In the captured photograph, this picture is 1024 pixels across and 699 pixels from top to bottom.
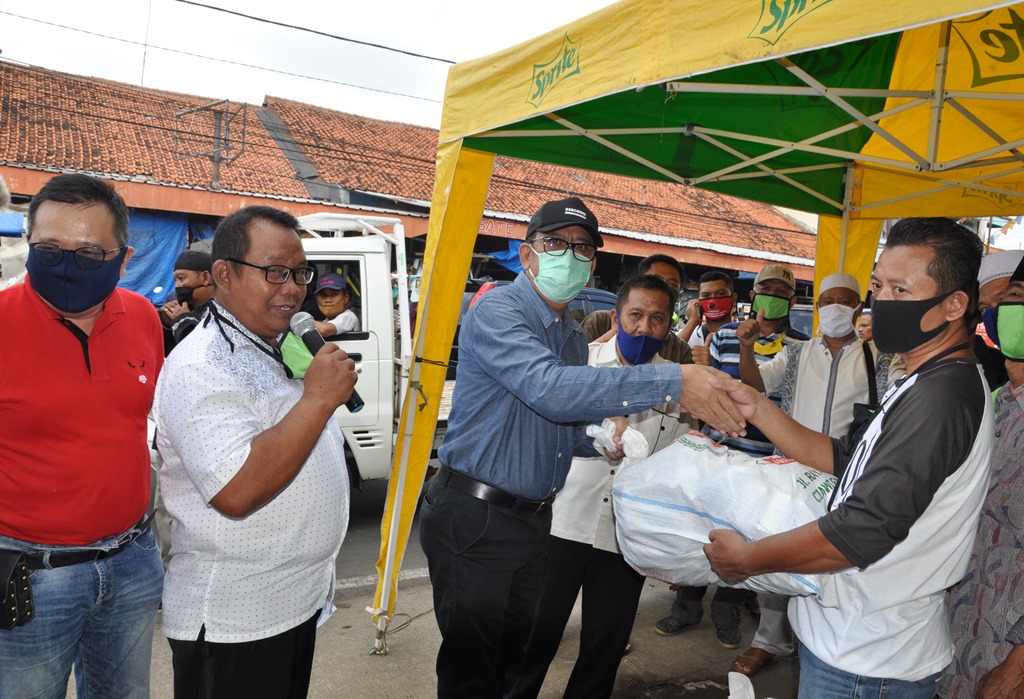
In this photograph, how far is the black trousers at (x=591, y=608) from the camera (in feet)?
9.99

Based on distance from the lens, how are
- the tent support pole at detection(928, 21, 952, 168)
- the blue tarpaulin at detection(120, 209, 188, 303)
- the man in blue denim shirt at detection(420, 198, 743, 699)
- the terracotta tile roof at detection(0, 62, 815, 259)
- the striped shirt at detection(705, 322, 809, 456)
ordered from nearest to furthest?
the man in blue denim shirt at detection(420, 198, 743, 699) < the tent support pole at detection(928, 21, 952, 168) < the striped shirt at detection(705, 322, 809, 456) < the blue tarpaulin at detection(120, 209, 188, 303) < the terracotta tile roof at detection(0, 62, 815, 259)

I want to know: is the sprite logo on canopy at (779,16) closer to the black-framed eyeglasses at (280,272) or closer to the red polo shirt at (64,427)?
the black-framed eyeglasses at (280,272)

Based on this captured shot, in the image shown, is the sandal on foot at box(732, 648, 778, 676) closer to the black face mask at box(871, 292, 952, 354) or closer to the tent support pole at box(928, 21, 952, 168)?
the black face mask at box(871, 292, 952, 354)

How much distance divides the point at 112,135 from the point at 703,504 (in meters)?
18.4

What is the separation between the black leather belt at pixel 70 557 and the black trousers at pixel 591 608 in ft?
5.47

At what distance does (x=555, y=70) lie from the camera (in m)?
2.83

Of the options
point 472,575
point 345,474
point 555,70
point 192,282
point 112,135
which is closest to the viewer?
point 345,474

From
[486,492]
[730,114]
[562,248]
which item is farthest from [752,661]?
[730,114]

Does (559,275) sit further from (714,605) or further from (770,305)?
(714,605)

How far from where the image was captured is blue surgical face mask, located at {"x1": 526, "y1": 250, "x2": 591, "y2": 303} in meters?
2.70

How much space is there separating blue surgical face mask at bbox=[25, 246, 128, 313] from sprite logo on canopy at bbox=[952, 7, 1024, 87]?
12.5 ft

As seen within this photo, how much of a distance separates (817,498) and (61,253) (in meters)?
2.16

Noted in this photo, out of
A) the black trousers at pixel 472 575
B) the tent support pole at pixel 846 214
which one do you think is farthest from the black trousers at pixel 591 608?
the tent support pole at pixel 846 214

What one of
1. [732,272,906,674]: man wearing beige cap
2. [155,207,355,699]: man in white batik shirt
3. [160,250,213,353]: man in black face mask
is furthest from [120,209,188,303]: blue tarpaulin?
[155,207,355,699]: man in white batik shirt
